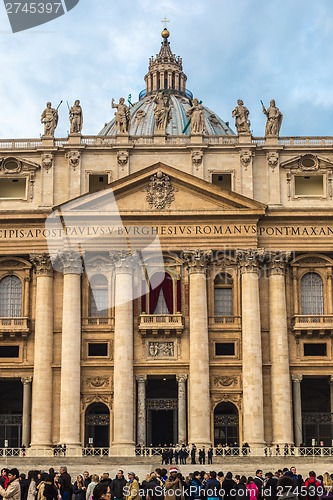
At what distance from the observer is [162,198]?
2422 inches

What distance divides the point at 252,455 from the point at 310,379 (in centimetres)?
816

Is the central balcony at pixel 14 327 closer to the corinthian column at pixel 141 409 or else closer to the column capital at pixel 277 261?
the corinthian column at pixel 141 409

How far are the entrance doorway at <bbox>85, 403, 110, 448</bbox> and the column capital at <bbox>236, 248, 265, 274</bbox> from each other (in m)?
11.9

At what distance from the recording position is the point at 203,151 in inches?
2480

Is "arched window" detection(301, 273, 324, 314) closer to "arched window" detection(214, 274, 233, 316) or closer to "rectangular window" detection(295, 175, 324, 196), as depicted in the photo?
"arched window" detection(214, 274, 233, 316)

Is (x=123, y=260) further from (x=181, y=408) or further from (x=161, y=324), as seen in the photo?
(x=181, y=408)

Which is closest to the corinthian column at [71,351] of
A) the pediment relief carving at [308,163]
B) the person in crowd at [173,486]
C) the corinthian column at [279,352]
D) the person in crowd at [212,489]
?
the corinthian column at [279,352]

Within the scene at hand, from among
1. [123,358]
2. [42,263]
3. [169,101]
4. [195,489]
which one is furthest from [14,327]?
[169,101]

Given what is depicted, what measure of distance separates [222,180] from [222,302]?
7.69 meters

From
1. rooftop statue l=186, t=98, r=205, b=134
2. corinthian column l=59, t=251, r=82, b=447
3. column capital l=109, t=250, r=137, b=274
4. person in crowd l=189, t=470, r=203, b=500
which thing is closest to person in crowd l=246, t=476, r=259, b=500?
person in crowd l=189, t=470, r=203, b=500

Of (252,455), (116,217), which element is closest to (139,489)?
(252,455)

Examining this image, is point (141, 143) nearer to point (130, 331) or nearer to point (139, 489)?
point (130, 331)

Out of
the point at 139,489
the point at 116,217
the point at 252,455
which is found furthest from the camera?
the point at 116,217

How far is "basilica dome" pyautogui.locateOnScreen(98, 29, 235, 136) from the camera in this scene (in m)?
95.4
